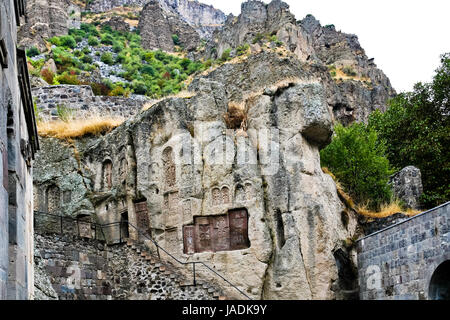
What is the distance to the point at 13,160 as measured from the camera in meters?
11.9

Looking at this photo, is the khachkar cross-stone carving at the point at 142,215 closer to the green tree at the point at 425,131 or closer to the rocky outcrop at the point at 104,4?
the green tree at the point at 425,131

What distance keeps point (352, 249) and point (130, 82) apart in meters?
37.0

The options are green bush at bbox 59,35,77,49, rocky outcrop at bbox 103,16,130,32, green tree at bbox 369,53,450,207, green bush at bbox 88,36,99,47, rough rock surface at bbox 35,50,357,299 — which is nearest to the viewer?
rough rock surface at bbox 35,50,357,299

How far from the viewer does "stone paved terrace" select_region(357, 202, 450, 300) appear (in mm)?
18484

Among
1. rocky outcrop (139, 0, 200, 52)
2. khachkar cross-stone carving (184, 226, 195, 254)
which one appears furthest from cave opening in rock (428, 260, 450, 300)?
rocky outcrop (139, 0, 200, 52)

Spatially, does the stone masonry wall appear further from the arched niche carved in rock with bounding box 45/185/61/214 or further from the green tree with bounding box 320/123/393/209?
the green tree with bounding box 320/123/393/209

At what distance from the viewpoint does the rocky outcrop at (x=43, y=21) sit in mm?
57719

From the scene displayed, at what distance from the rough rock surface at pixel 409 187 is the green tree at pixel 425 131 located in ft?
6.24

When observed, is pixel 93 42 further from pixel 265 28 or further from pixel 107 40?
pixel 265 28

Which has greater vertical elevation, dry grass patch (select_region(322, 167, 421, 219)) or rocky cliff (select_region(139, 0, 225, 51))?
rocky cliff (select_region(139, 0, 225, 51))

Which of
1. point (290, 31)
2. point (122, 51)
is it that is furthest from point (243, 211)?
point (122, 51)

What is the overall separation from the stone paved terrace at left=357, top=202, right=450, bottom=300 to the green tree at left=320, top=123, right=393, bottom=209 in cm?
604

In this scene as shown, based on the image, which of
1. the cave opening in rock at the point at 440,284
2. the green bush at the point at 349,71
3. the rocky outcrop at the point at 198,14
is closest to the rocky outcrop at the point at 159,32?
the green bush at the point at 349,71

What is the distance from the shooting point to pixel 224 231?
22.9 meters
